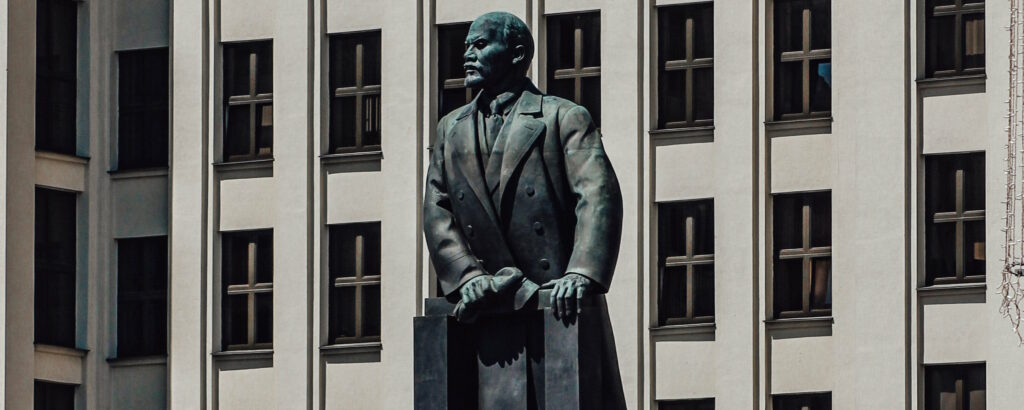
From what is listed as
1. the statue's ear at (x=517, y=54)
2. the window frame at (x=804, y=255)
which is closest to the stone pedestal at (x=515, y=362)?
the statue's ear at (x=517, y=54)

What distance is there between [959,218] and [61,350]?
18364mm

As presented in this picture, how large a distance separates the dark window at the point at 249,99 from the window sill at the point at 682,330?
920cm

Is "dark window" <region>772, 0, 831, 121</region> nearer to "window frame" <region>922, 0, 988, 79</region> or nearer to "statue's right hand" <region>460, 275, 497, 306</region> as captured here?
"window frame" <region>922, 0, 988, 79</region>

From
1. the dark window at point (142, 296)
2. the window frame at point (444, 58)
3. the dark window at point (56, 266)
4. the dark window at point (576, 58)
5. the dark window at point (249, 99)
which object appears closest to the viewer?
the dark window at point (576, 58)

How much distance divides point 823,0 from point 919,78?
258cm

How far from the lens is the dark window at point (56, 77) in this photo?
72438 millimetres

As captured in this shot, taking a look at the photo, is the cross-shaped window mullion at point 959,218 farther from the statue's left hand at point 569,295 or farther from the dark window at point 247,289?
the statue's left hand at point 569,295

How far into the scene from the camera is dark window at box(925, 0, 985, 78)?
213ft

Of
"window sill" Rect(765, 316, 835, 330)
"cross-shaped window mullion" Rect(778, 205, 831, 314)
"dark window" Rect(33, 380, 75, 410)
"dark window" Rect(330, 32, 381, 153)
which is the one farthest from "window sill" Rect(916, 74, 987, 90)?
"dark window" Rect(33, 380, 75, 410)

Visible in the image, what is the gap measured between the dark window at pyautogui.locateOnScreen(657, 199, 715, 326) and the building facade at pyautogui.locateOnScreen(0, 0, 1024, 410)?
0.19 feet

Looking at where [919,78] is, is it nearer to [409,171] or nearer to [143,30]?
[409,171]

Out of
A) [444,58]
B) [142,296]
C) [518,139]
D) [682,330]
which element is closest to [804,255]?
[682,330]

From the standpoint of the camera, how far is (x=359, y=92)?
70.2m

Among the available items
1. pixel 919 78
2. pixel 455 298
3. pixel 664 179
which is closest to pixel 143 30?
pixel 664 179
